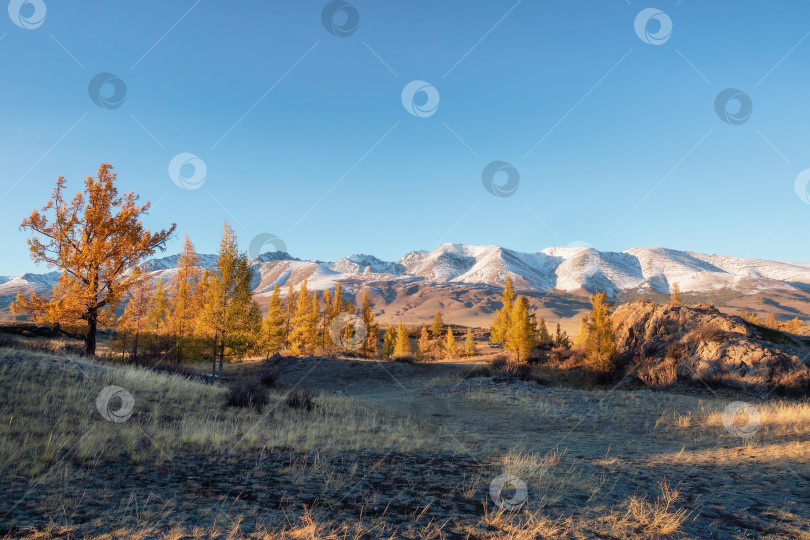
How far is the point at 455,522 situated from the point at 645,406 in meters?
15.5

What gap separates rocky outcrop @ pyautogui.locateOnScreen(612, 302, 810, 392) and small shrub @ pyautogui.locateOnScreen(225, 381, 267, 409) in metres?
20.8

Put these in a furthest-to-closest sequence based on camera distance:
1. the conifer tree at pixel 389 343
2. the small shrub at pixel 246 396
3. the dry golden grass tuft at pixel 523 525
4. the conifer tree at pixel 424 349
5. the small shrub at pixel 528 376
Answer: the conifer tree at pixel 389 343 → the conifer tree at pixel 424 349 → the small shrub at pixel 528 376 → the small shrub at pixel 246 396 → the dry golden grass tuft at pixel 523 525

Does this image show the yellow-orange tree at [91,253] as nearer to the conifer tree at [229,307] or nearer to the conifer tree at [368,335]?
the conifer tree at [229,307]

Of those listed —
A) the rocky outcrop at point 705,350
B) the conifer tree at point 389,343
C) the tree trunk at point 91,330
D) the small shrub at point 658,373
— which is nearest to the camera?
the tree trunk at point 91,330

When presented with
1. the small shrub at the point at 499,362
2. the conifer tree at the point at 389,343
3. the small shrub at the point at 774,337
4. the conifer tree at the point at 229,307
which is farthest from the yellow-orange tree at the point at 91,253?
the conifer tree at the point at 389,343

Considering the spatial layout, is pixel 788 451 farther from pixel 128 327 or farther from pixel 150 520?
pixel 128 327

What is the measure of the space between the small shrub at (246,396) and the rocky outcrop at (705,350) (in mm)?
20802

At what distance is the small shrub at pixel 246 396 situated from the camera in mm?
12195

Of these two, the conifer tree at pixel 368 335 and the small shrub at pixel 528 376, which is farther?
the conifer tree at pixel 368 335

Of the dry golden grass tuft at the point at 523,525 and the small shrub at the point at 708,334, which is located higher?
the small shrub at the point at 708,334

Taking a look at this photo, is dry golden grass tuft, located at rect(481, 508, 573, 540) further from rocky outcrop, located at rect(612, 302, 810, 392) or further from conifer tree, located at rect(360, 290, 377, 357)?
conifer tree, located at rect(360, 290, 377, 357)

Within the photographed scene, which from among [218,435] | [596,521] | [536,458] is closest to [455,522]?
[596,521]

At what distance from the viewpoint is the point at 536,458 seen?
7.70 m

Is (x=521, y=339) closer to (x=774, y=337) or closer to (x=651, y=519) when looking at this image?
(x=774, y=337)
